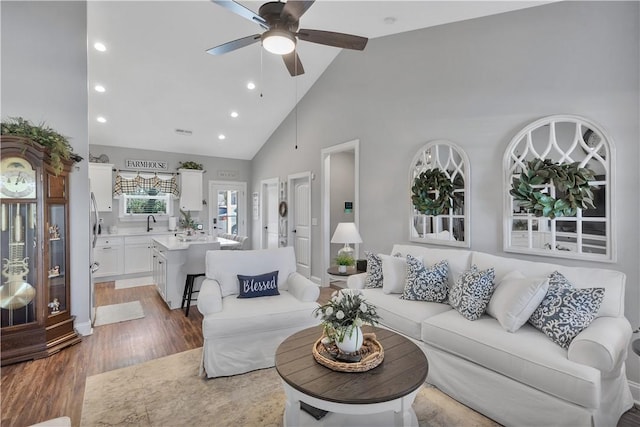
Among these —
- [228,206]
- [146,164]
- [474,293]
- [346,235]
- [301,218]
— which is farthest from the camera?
[228,206]

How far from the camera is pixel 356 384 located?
1593 millimetres

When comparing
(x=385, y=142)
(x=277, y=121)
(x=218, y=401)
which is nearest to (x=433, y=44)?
(x=385, y=142)

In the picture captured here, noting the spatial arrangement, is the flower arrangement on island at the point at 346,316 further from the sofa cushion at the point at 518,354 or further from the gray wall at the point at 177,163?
the gray wall at the point at 177,163

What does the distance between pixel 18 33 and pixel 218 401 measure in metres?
3.93

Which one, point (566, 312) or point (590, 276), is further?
point (590, 276)

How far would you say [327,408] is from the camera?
151cm

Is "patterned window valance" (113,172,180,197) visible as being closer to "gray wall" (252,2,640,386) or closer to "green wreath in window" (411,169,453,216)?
"gray wall" (252,2,640,386)

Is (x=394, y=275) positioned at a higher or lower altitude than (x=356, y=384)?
higher

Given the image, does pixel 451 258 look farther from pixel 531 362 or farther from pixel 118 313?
pixel 118 313

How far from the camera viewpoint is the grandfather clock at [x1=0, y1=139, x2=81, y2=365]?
273cm

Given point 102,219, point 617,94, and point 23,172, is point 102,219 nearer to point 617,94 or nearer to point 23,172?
point 23,172

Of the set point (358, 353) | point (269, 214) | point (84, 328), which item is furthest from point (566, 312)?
point (269, 214)

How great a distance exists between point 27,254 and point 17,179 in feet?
2.32

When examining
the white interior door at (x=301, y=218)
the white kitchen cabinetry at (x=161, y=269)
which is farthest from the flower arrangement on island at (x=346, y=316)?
the white interior door at (x=301, y=218)
